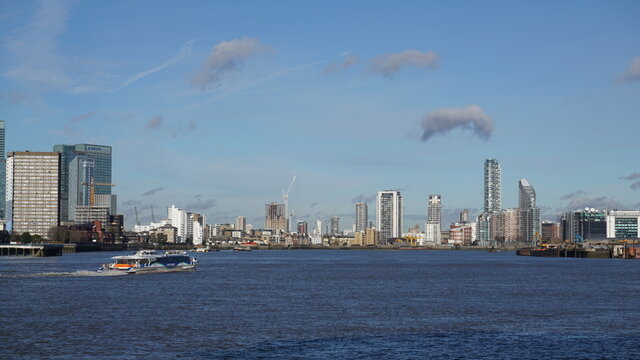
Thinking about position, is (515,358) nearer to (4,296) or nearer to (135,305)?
(135,305)

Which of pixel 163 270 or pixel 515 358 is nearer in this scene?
pixel 515 358

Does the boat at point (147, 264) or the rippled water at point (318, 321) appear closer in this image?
the rippled water at point (318, 321)

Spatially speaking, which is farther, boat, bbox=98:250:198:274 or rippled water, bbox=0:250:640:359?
boat, bbox=98:250:198:274

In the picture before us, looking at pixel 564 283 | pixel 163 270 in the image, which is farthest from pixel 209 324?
pixel 163 270

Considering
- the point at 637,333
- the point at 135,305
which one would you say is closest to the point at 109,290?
the point at 135,305

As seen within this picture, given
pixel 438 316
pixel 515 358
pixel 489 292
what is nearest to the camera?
pixel 515 358

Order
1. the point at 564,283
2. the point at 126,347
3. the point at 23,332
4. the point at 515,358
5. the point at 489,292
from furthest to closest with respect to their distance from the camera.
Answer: the point at 564,283 → the point at 489,292 → the point at 23,332 → the point at 126,347 → the point at 515,358

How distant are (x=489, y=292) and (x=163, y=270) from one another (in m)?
75.6

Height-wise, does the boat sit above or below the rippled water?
above

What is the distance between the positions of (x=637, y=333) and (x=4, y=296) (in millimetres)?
68358

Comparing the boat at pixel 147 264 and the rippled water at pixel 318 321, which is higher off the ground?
the boat at pixel 147 264

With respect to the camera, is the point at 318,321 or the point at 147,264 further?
the point at 147,264

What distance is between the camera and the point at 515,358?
173ft

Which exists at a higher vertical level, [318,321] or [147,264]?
[147,264]
